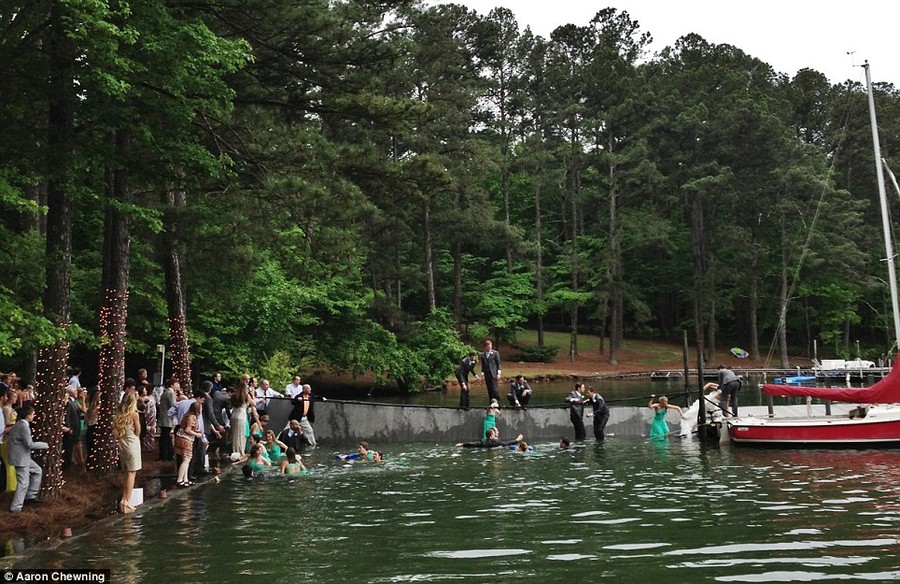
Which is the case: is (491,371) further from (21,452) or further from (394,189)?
(21,452)

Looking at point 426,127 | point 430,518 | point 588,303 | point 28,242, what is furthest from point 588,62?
point 430,518

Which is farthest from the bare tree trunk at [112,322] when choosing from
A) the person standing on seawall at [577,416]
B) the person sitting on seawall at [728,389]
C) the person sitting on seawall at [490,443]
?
the person sitting on seawall at [728,389]

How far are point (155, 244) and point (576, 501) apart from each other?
1269 centimetres

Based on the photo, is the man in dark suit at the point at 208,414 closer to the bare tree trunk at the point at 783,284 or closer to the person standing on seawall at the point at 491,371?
the person standing on seawall at the point at 491,371

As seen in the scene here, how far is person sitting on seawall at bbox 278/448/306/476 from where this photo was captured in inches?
797

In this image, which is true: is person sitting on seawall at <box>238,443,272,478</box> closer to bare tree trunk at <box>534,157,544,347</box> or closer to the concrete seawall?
the concrete seawall

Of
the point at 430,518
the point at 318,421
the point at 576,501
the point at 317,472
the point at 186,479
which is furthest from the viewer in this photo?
the point at 318,421

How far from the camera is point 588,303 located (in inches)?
2854

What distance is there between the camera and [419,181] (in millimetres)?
22688

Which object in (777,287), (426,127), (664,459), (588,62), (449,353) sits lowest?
(664,459)

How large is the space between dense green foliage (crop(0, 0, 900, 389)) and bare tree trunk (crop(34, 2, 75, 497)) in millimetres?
147

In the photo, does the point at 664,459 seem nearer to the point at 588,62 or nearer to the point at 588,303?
the point at 588,303

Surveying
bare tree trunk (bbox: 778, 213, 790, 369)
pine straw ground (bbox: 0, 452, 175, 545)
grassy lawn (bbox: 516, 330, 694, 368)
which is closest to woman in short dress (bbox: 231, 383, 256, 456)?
pine straw ground (bbox: 0, 452, 175, 545)

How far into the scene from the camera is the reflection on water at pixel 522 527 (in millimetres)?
10453
